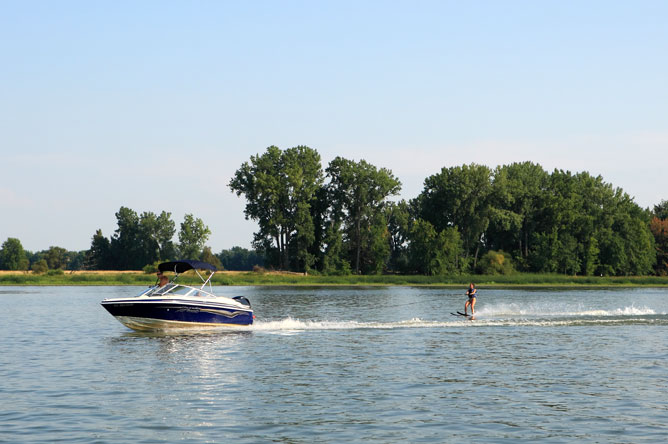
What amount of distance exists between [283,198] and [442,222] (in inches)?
1102

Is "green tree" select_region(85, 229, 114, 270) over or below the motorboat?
over

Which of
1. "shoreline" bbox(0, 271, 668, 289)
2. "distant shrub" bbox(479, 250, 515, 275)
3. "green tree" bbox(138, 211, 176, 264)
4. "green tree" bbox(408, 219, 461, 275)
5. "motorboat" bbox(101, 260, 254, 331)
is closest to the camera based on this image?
"motorboat" bbox(101, 260, 254, 331)

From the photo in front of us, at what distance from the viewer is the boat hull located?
36469mm

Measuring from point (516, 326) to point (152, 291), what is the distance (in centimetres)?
2065

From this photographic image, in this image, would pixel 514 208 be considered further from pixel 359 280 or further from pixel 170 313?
pixel 170 313

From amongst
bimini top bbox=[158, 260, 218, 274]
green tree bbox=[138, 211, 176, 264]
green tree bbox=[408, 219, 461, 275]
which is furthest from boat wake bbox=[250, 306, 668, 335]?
green tree bbox=[138, 211, 176, 264]

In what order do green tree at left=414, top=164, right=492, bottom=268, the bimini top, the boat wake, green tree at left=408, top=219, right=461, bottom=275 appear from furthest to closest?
A: green tree at left=414, top=164, right=492, bottom=268
green tree at left=408, top=219, right=461, bottom=275
the boat wake
the bimini top

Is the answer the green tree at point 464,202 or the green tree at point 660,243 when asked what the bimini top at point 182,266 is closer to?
the green tree at point 464,202

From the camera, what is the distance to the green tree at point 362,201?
128 m

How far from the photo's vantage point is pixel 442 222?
130750 millimetres

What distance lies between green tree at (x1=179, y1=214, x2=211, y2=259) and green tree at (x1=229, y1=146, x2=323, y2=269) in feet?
132

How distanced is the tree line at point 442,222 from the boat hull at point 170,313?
283 feet

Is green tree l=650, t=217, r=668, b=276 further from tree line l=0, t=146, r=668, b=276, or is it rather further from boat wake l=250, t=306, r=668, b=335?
boat wake l=250, t=306, r=668, b=335

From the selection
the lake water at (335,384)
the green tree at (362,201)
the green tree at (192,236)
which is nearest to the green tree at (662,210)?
the green tree at (362,201)
